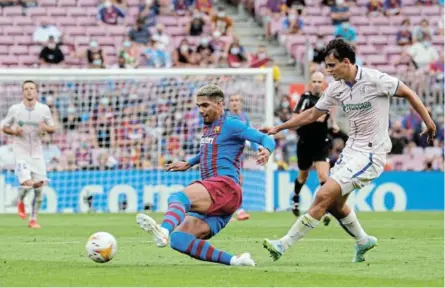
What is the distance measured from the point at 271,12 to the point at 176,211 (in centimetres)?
2224

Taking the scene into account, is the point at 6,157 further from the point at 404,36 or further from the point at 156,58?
the point at 404,36

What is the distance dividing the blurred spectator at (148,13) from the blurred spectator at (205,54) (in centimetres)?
181

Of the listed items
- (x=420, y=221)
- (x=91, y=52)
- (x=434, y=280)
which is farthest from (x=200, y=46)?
(x=434, y=280)

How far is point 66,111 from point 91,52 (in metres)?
3.60

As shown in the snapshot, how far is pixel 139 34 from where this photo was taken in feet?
99.6

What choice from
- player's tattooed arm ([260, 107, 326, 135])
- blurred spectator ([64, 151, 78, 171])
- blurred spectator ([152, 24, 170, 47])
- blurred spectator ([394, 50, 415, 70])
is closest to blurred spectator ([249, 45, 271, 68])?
Answer: blurred spectator ([152, 24, 170, 47])

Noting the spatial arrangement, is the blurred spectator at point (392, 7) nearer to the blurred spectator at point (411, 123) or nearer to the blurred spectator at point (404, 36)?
the blurred spectator at point (404, 36)

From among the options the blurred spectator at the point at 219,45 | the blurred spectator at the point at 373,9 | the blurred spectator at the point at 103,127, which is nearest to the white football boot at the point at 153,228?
the blurred spectator at the point at 103,127

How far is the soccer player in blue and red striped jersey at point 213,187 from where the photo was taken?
10.8m

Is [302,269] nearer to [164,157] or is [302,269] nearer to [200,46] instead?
[164,157]

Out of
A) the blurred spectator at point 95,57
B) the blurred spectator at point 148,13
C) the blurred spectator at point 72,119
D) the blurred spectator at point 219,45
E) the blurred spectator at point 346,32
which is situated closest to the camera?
the blurred spectator at point 72,119

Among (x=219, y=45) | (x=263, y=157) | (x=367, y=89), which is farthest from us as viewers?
(x=219, y=45)

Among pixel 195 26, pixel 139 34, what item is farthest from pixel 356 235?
pixel 195 26

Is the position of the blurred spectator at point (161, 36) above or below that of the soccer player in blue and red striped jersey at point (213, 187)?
below
